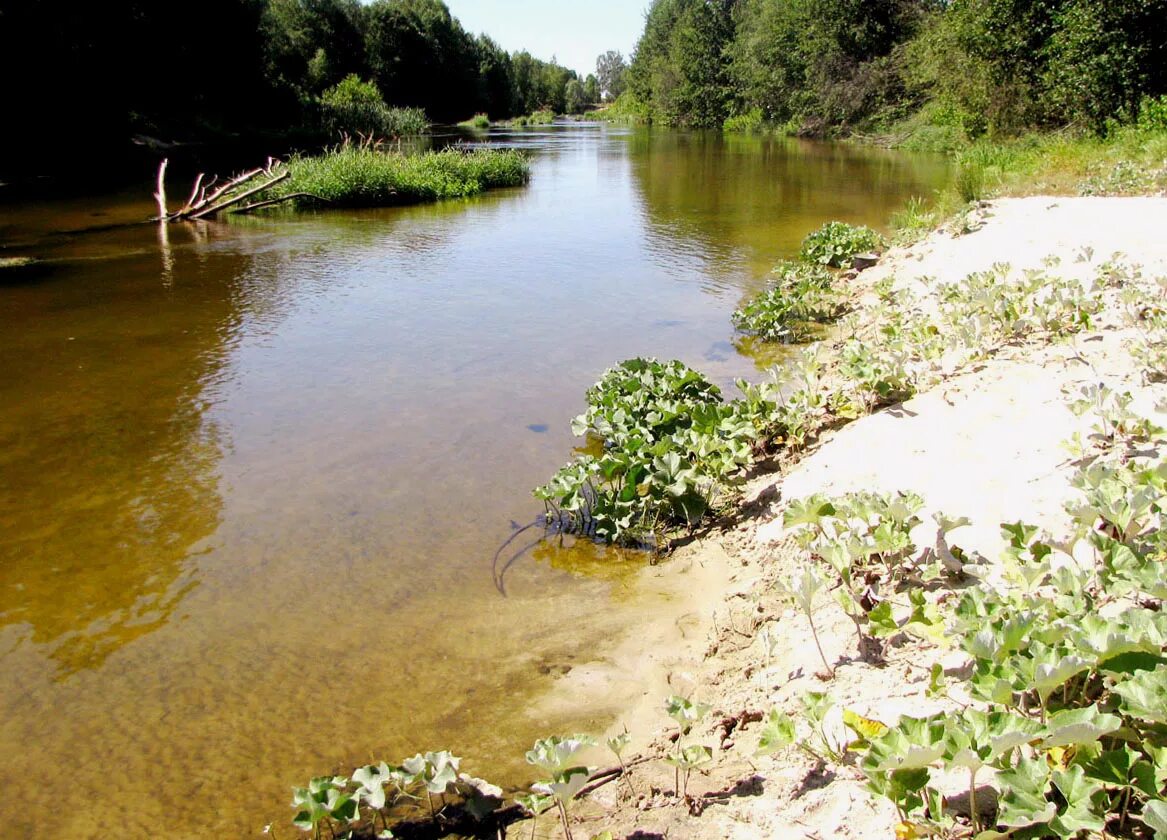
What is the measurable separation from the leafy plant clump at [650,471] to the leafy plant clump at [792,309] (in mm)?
4149

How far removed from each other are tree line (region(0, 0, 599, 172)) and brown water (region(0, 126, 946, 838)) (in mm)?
21626

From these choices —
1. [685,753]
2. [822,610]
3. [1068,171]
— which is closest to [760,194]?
[1068,171]

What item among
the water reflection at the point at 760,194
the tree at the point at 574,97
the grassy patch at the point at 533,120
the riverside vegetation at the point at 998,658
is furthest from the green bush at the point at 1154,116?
the tree at the point at 574,97

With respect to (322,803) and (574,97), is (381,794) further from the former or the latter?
(574,97)

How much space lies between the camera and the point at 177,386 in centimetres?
902

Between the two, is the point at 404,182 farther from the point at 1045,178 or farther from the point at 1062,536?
the point at 1062,536

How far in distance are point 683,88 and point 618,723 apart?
78.6m

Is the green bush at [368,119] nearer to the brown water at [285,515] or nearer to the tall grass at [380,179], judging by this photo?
the tall grass at [380,179]

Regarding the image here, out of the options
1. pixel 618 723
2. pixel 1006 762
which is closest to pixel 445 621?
pixel 618 723

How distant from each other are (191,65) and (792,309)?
44783 millimetres

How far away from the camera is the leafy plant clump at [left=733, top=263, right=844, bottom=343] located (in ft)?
34.4

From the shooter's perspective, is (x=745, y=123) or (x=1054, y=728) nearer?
(x=1054, y=728)

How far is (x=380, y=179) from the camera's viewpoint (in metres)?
23.8

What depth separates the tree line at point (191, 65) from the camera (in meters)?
30.7
